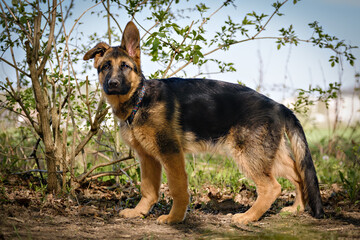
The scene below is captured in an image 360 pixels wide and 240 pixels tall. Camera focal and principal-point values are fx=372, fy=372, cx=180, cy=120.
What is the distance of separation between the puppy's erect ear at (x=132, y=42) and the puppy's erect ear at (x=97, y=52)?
245 mm

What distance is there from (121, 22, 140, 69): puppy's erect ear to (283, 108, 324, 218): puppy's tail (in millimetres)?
1871

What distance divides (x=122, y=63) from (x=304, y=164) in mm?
2409

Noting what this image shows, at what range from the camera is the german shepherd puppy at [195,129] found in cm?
412

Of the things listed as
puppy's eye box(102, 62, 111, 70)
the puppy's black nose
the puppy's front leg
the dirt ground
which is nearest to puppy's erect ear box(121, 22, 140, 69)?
Answer: puppy's eye box(102, 62, 111, 70)

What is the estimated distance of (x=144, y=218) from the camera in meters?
4.41

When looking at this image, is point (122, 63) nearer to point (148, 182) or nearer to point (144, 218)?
point (148, 182)

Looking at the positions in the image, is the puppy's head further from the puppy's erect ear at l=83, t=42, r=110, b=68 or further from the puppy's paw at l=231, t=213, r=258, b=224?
the puppy's paw at l=231, t=213, r=258, b=224

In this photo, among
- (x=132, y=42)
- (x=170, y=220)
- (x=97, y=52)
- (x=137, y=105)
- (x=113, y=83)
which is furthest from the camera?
(x=97, y=52)

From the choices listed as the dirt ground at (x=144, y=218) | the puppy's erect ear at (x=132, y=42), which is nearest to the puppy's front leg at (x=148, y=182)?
the dirt ground at (x=144, y=218)

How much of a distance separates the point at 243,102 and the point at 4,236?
281 cm

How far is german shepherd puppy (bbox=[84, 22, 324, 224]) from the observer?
13.5 feet

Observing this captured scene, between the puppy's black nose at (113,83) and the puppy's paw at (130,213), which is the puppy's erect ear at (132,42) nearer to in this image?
the puppy's black nose at (113,83)

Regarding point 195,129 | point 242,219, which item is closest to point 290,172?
point 242,219

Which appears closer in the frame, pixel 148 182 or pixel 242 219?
pixel 242 219
